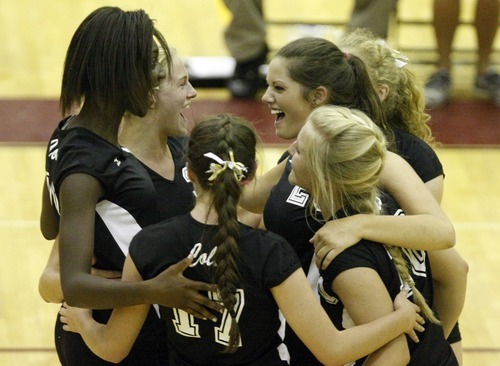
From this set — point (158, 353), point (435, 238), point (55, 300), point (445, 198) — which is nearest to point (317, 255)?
point (435, 238)

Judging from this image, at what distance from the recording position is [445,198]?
565cm

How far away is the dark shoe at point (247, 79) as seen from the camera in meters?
6.91

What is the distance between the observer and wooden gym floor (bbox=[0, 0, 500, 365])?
171 inches

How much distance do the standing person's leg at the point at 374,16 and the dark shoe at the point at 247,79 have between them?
2.32 feet

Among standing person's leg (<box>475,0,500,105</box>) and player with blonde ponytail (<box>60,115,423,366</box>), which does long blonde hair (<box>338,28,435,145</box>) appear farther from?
standing person's leg (<box>475,0,500,105</box>)

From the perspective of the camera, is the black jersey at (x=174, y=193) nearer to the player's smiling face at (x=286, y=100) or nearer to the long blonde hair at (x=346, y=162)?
the player's smiling face at (x=286, y=100)

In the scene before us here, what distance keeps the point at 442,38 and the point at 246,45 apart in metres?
1.39

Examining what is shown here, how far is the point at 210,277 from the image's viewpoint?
7.14 ft

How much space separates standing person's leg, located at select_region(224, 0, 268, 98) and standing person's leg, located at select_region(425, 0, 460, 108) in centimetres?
121

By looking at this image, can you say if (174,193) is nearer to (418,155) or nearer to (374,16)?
(418,155)

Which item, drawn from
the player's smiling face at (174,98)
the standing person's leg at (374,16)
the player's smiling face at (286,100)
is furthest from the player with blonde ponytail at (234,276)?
the standing person's leg at (374,16)

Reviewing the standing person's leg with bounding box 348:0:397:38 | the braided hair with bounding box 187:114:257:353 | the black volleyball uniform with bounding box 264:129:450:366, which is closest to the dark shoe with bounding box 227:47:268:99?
the standing person's leg with bounding box 348:0:397:38

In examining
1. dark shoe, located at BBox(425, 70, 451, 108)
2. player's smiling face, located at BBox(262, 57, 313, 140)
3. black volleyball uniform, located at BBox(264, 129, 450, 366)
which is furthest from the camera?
dark shoe, located at BBox(425, 70, 451, 108)

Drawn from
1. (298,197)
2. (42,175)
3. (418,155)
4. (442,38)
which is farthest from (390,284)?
(442,38)
